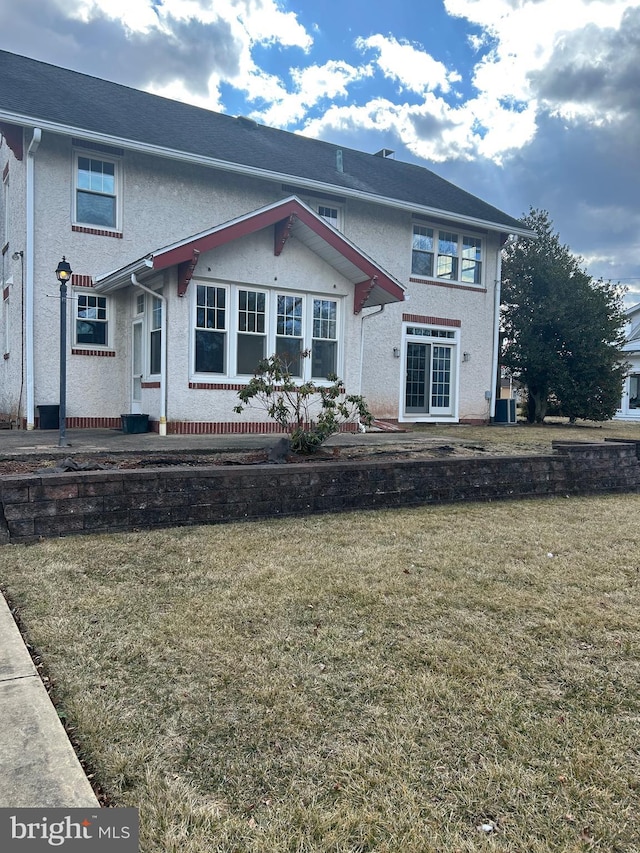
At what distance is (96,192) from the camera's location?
11648 millimetres

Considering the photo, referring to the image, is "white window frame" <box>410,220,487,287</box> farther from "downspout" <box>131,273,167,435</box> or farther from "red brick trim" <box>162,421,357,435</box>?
"downspout" <box>131,273,167,435</box>

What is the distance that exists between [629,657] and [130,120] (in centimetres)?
1392

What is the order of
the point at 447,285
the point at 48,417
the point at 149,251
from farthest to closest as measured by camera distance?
the point at 447,285 < the point at 149,251 < the point at 48,417

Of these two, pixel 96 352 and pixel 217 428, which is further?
pixel 96 352

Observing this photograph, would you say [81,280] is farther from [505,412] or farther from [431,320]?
[505,412]

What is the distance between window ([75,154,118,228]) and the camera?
11523 millimetres

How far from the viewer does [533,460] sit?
694cm

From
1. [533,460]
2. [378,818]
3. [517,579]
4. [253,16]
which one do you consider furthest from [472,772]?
[253,16]

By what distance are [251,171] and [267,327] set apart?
4084 millimetres

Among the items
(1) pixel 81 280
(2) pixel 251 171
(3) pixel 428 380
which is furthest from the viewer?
(3) pixel 428 380

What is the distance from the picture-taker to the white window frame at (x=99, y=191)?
11.4 metres

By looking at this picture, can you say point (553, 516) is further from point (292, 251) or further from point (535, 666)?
point (292, 251)

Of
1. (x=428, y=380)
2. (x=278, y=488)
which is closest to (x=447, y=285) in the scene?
(x=428, y=380)

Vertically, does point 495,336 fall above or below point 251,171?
below
